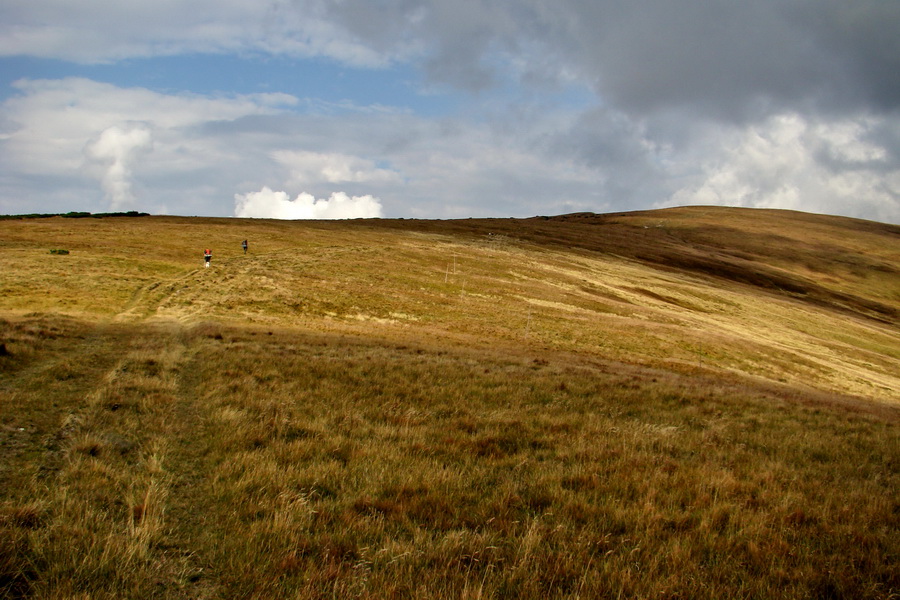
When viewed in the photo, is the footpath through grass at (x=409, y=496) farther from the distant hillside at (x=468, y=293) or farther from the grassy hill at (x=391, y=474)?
the distant hillside at (x=468, y=293)

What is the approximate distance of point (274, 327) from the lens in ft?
95.8

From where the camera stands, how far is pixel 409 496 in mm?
6160

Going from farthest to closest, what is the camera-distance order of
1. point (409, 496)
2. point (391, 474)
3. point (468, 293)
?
1. point (468, 293)
2. point (391, 474)
3. point (409, 496)

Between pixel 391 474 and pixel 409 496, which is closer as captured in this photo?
pixel 409 496

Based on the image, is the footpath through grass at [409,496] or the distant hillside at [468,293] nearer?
the footpath through grass at [409,496]

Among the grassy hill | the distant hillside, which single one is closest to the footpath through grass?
the grassy hill

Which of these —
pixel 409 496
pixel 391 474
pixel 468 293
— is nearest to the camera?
pixel 409 496

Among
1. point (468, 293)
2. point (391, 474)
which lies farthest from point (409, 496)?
point (468, 293)

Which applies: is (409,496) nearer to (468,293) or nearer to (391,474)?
(391,474)

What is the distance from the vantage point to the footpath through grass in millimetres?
4453

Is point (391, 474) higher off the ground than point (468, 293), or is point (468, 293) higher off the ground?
point (391, 474)

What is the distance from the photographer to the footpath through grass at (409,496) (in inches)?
175

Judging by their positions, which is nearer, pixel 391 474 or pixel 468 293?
pixel 391 474

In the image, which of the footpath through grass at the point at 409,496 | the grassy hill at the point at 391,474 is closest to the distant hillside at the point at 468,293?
the grassy hill at the point at 391,474
